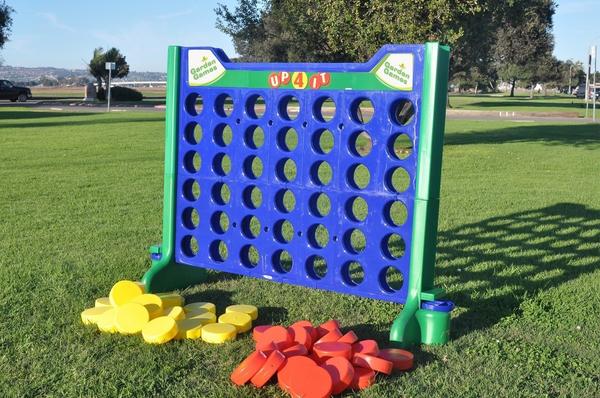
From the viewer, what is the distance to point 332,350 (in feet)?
12.2

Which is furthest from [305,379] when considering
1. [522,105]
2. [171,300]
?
[522,105]

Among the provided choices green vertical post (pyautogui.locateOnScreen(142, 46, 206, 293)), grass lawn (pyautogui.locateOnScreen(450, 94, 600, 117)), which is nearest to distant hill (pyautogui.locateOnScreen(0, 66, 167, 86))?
green vertical post (pyautogui.locateOnScreen(142, 46, 206, 293))

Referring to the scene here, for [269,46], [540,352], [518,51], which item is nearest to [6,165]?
[540,352]

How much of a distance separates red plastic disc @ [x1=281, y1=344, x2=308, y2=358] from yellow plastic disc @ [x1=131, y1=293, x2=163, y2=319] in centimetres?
108

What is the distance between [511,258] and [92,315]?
3.70 meters

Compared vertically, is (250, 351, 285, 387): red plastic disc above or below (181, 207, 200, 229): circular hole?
below

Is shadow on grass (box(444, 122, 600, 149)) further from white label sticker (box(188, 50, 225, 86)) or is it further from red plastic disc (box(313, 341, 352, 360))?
red plastic disc (box(313, 341, 352, 360))

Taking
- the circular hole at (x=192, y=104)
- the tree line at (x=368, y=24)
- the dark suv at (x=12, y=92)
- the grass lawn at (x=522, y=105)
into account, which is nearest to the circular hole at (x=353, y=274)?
the circular hole at (x=192, y=104)

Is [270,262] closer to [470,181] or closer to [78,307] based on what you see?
[78,307]

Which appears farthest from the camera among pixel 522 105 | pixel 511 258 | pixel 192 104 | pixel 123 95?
pixel 522 105

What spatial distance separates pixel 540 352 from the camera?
4.08 meters

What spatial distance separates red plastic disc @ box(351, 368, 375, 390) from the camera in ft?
11.7

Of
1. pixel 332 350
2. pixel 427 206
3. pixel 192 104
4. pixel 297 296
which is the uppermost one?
pixel 192 104

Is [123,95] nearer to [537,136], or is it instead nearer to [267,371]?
[537,136]
